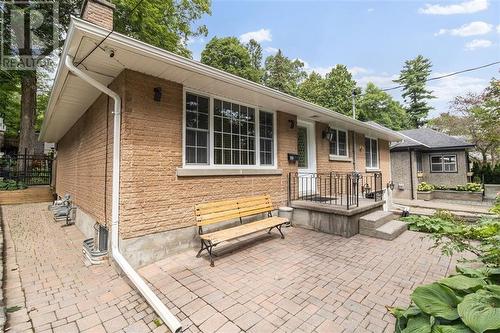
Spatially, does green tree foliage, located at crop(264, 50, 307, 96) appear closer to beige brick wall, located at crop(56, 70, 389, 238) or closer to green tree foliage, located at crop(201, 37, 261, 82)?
green tree foliage, located at crop(201, 37, 261, 82)

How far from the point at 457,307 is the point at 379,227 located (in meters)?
4.56

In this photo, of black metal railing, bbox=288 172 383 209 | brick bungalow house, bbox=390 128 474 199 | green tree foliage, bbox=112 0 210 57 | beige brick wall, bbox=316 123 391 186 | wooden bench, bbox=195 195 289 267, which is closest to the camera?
wooden bench, bbox=195 195 289 267

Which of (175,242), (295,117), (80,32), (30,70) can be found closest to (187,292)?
(175,242)

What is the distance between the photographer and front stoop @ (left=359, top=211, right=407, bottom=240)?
18.9 ft

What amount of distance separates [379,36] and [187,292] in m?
13.7

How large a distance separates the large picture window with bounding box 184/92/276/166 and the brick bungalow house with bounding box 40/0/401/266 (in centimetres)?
2

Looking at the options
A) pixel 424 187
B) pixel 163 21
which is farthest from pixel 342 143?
pixel 163 21

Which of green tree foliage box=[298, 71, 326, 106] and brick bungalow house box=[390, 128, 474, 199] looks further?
green tree foliage box=[298, 71, 326, 106]

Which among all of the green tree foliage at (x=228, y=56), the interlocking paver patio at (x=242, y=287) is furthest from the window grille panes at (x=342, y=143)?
the green tree foliage at (x=228, y=56)

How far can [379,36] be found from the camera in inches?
464

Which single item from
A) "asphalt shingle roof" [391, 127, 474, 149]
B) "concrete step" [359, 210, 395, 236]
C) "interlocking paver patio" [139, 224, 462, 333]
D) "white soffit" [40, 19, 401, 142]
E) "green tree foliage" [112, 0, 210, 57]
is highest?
"green tree foliage" [112, 0, 210, 57]

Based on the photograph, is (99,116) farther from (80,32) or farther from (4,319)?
(4,319)

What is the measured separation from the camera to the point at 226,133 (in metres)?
5.80

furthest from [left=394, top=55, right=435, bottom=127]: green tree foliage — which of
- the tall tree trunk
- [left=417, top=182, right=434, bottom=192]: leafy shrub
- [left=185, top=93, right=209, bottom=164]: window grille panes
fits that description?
the tall tree trunk
